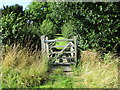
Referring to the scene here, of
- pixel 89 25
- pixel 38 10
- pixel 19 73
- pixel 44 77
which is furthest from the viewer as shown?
pixel 38 10

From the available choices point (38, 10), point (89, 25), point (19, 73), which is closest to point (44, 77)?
point (19, 73)

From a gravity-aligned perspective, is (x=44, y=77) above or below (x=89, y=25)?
below

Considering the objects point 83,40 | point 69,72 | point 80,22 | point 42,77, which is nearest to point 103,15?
point 80,22

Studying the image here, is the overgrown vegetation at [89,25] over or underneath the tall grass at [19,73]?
over

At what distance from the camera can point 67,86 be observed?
3.29m

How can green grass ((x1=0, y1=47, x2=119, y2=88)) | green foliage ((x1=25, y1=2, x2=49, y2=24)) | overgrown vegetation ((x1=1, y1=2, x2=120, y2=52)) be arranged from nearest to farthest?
green grass ((x1=0, y1=47, x2=119, y2=88))
overgrown vegetation ((x1=1, y1=2, x2=120, y2=52))
green foliage ((x1=25, y1=2, x2=49, y2=24))

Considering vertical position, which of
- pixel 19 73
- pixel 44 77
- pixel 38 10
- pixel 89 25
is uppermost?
pixel 38 10

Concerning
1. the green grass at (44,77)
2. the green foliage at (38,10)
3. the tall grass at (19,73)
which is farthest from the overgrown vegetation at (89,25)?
the green foliage at (38,10)

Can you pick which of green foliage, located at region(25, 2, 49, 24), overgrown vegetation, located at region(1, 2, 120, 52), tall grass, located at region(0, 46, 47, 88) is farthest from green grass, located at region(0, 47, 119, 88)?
green foliage, located at region(25, 2, 49, 24)

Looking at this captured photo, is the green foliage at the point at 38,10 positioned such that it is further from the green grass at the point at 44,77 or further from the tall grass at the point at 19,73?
the green grass at the point at 44,77

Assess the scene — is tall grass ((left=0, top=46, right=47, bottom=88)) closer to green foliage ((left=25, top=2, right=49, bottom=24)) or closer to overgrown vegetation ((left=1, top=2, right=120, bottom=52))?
overgrown vegetation ((left=1, top=2, right=120, bottom=52))

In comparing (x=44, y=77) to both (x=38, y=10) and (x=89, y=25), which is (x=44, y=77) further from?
(x=38, y=10)

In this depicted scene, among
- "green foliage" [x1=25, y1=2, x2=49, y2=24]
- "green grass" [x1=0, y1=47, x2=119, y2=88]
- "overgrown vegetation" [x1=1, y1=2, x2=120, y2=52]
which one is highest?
"green foliage" [x1=25, y1=2, x2=49, y2=24]

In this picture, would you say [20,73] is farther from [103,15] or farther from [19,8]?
[19,8]
